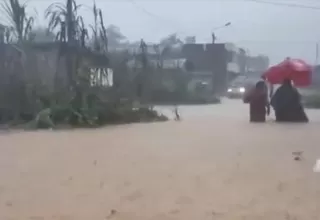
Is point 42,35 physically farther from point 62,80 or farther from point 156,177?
point 156,177

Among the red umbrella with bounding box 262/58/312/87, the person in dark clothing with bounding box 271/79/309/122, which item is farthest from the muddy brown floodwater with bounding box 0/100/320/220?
the red umbrella with bounding box 262/58/312/87

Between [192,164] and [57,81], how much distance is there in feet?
32.6

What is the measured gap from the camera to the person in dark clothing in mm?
21359

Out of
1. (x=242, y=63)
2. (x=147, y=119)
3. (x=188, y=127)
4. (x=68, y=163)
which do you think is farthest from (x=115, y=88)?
(x=242, y=63)

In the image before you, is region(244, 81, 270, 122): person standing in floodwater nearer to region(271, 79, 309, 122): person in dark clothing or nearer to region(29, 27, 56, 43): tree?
region(271, 79, 309, 122): person in dark clothing

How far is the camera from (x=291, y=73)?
72.9ft

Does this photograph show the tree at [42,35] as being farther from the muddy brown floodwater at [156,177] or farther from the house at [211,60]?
the house at [211,60]

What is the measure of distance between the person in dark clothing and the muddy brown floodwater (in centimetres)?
540

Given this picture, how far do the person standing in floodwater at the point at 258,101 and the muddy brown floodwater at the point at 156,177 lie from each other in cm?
484

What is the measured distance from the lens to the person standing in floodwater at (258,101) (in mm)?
20953

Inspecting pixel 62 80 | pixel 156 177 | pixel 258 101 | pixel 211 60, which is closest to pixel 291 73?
pixel 258 101

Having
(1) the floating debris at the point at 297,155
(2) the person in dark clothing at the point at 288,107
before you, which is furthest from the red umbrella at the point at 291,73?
(1) the floating debris at the point at 297,155

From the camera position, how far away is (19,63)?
19.8m

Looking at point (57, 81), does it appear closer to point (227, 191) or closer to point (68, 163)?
point (68, 163)
